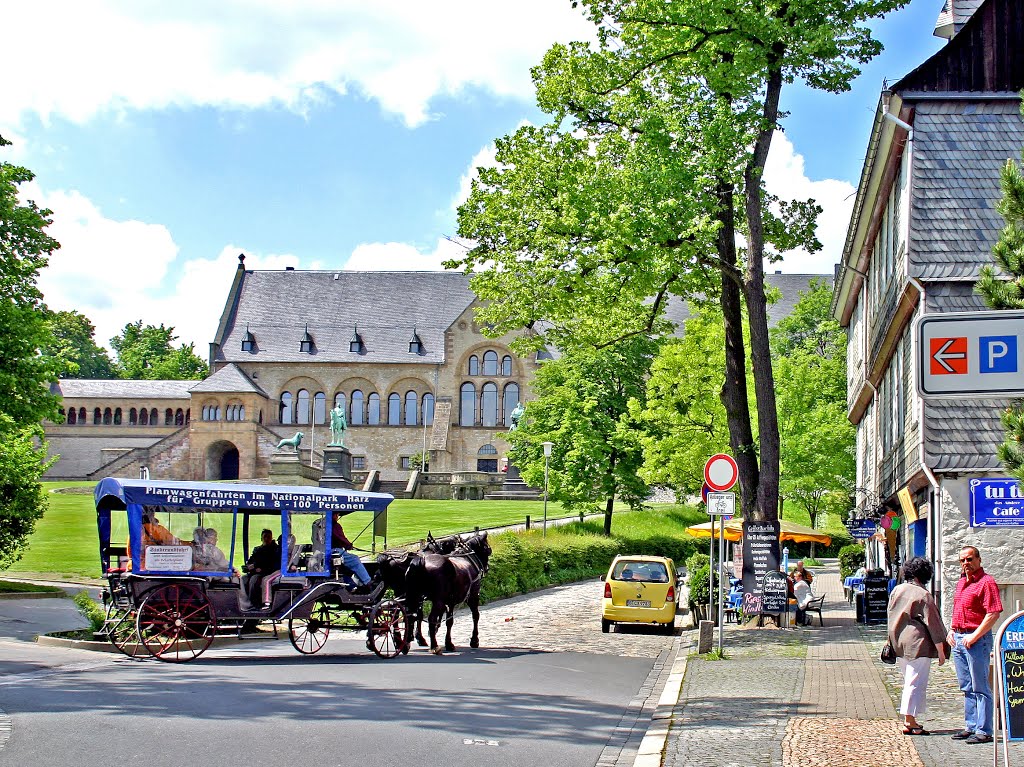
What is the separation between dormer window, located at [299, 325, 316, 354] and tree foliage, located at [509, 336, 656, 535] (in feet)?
142

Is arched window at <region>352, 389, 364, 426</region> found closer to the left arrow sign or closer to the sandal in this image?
the sandal

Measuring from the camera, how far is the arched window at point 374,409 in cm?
8700

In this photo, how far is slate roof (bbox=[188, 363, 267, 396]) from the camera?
83188 mm

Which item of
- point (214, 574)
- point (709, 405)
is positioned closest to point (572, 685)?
point (214, 574)

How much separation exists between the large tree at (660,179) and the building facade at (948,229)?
6.72 feet

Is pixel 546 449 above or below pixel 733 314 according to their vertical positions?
below

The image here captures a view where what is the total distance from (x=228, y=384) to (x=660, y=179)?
6773 cm

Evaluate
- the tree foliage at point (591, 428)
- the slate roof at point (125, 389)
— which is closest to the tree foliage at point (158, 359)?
the slate roof at point (125, 389)

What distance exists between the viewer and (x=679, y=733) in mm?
10180

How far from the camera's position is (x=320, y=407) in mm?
87375

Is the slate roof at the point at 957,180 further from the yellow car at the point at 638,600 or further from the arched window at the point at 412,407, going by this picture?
the arched window at the point at 412,407

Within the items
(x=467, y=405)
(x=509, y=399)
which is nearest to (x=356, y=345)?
(x=467, y=405)

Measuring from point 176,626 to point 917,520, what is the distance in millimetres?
14037

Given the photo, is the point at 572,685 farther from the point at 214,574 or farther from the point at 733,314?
the point at 733,314
